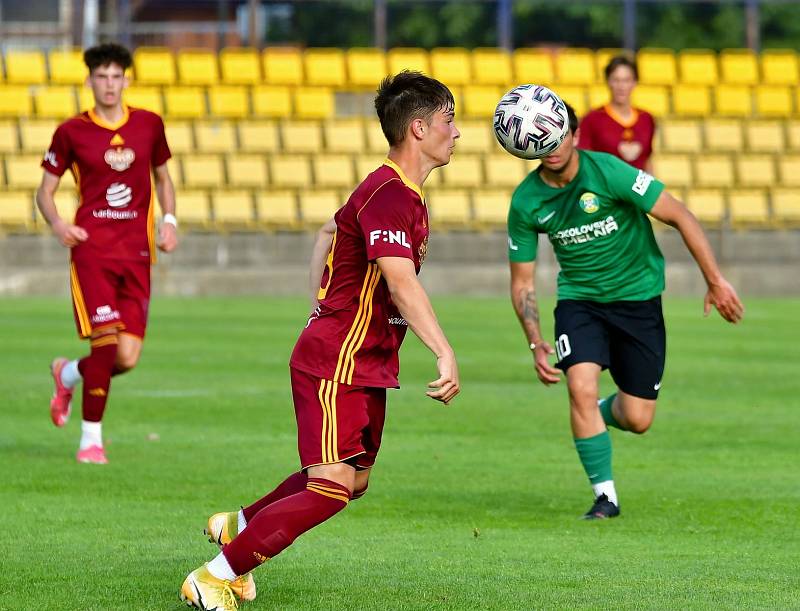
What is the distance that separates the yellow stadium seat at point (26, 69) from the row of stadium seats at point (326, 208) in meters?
3.00

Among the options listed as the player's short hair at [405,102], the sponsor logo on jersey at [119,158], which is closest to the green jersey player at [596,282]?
the player's short hair at [405,102]

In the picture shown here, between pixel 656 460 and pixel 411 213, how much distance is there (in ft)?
15.8

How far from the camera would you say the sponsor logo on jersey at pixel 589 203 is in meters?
8.09

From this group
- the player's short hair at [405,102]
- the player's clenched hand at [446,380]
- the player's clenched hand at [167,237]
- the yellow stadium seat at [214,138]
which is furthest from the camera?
the yellow stadium seat at [214,138]

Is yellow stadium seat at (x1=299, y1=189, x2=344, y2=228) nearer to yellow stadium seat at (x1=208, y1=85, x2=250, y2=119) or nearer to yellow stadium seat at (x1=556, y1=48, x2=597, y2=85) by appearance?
yellow stadium seat at (x1=208, y1=85, x2=250, y2=119)

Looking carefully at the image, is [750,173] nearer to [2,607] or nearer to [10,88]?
[10,88]

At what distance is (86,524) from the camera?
7.51 m

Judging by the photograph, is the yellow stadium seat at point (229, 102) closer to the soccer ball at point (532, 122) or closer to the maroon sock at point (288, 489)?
the soccer ball at point (532, 122)

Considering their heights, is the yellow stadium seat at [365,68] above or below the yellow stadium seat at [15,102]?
above

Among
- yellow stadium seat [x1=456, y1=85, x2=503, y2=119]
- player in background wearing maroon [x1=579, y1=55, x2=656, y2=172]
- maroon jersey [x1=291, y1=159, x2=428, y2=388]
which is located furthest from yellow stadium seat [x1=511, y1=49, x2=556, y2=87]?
maroon jersey [x1=291, y1=159, x2=428, y2=388]

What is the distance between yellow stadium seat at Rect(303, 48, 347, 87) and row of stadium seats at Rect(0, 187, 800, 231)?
334 cm

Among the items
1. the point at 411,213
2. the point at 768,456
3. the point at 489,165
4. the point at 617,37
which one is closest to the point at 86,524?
the point at 411,213

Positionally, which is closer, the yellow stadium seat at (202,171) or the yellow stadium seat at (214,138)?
the yellow stadium seat at (202,171)

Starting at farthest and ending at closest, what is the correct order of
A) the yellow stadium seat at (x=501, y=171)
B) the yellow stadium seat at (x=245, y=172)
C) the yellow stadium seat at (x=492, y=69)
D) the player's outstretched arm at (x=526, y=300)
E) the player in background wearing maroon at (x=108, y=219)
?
1. the yellow stadium seat at (x=492, y=69)
2. the yellow stadium seat at (x=501, y=171)
3. the yellow stadium seat at (x=245, y=172)
4. the player in background wearing maroon at (x=108, y=219)
5. the player's outstretched arm at (x=526, y=300)
